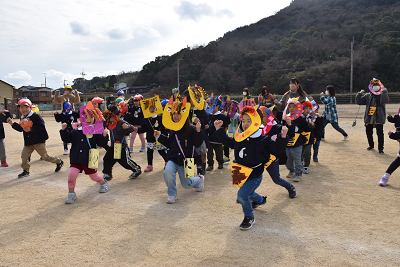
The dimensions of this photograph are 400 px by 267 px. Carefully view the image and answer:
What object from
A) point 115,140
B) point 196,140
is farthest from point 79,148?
point 196,140

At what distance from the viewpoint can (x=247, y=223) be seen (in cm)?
403

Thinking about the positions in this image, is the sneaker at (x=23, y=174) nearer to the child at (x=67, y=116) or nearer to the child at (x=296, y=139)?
the child at (x=67, y=116)

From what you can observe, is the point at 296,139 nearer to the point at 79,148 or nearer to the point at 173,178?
the point at 173,178

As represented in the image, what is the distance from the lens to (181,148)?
532cm

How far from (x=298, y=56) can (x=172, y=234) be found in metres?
53.9

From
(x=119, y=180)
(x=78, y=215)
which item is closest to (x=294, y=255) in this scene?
(x=78, y=215)

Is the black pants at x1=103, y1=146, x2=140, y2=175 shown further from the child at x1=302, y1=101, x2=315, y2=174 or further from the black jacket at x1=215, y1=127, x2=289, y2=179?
the child at x1=302, y1=101, x2=315, y2=174

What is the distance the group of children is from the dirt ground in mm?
315

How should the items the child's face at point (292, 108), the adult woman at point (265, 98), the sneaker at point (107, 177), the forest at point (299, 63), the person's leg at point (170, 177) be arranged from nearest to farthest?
the person's leg at point (170, 177), the child's face at point (292, 108), the sneaker at point (107, 177), the adult woman at point (265, 98), the forest at point (299, 63)

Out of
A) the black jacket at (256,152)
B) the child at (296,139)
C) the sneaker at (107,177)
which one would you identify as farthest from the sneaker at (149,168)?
the black jacket at (256,152)

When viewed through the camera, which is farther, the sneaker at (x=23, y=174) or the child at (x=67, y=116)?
the child at (x=67, y=116)

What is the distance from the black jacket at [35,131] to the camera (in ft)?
22.5

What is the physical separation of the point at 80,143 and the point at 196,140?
2.03 metres

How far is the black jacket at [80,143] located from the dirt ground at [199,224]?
759 millimetres
